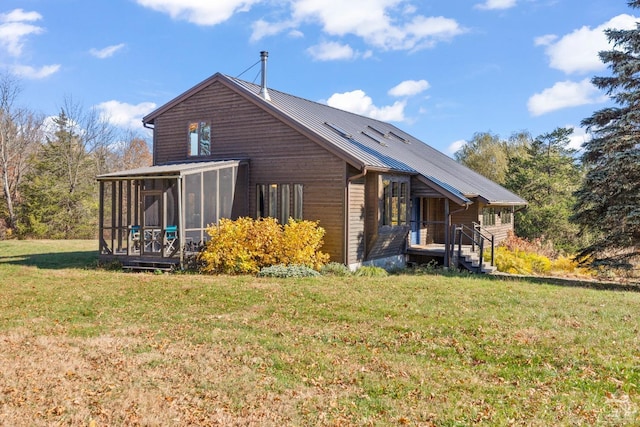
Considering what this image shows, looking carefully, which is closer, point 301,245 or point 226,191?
point 301,245

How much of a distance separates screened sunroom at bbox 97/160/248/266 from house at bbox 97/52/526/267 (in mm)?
34

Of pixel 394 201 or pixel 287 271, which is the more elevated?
pixel 394 201

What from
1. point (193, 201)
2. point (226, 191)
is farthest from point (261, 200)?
point (193, 201)

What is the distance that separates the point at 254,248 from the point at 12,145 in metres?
27.8

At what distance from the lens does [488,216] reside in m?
22.8

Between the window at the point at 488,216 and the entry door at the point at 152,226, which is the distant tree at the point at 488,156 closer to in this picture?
the window at the point at 488,216

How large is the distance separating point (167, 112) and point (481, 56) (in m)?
12.3

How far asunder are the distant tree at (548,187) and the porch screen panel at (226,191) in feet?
63.5

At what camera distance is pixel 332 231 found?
1471 cm

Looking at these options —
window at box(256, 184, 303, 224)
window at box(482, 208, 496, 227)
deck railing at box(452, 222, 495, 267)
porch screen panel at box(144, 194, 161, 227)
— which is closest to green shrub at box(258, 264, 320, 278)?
window at box(256, 184, 303, 224)

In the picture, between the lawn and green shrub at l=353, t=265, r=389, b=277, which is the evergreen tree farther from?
green shrub at l=353, t=265, r=389, b=277

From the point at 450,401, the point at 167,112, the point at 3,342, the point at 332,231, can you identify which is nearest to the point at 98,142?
the point at 167,112

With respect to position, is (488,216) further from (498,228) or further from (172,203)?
(172,203)

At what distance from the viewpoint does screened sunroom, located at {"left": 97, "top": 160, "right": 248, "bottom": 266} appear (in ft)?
46.5
